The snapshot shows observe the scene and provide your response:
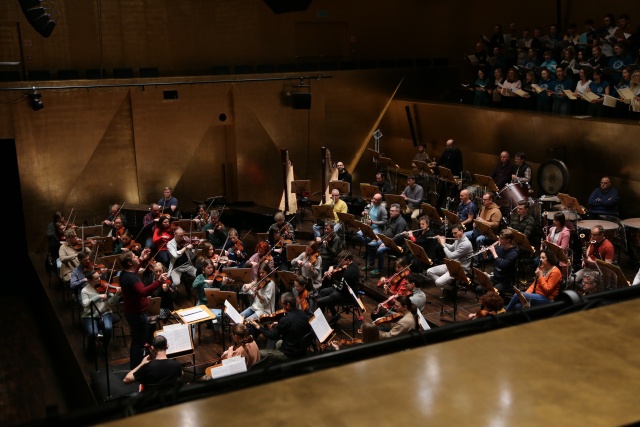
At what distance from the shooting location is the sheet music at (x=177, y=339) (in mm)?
7281

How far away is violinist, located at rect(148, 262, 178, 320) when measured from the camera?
9070mm

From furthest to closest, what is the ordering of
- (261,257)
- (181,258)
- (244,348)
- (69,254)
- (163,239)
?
(163,239) → (181,258) → (69,254) → (261,257) → (244,348)

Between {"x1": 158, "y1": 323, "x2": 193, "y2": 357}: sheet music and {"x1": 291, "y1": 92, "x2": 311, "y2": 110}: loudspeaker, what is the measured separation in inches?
347

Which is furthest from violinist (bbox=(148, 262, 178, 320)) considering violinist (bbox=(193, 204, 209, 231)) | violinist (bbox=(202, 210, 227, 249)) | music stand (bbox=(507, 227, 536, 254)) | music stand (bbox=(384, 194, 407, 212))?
music stand (bbox=(507, 227, 536, 254))

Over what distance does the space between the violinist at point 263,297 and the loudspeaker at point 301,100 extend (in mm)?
7286

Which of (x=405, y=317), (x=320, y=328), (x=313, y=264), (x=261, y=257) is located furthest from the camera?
(x=261, y=257)

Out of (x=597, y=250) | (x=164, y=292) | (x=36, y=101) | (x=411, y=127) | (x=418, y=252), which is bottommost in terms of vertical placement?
(x=164, y=292)

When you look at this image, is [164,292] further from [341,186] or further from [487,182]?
[487,182]

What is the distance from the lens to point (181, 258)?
1041cm

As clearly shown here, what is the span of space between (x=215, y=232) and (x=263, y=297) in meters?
2.98

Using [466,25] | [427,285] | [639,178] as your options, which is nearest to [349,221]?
[427,285]

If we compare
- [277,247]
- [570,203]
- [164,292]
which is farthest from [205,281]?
[570,203]

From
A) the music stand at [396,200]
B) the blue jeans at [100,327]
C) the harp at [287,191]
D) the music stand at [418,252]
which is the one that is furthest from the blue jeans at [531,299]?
the harp at [287,191]

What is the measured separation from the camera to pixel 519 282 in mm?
9641
